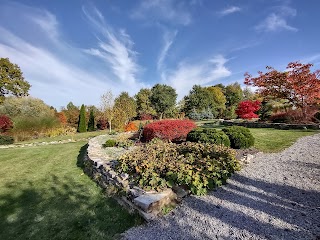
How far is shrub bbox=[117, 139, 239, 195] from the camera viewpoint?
4.36 m

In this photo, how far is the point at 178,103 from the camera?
1528 inches

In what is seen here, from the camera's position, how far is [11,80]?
29.3 m

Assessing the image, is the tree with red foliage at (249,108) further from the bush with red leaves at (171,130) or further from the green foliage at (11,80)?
the green foliage at (11,80)

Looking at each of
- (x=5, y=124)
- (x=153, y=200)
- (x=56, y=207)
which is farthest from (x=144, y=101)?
(x=153, y=200)

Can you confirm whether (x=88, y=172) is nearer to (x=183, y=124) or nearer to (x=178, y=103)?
(x=183, y=124)

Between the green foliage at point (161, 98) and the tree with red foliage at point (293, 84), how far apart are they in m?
24.3

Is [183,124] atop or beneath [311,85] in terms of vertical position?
beneath

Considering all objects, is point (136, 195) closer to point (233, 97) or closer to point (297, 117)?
point (297, 117)

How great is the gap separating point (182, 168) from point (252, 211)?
162 cm

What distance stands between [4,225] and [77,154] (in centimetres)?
532

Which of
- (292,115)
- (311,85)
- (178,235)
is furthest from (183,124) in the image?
(292,115)

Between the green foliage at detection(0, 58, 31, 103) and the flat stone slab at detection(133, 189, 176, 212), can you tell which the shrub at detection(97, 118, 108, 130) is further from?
the flat stone slab at detection(133, 189, 176, 212)

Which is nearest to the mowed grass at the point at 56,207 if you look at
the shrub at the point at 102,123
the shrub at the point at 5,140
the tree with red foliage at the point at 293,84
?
the shrub at the point at 5,140

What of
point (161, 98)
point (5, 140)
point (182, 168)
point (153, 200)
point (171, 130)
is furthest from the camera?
point (161, 98)
